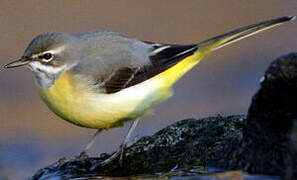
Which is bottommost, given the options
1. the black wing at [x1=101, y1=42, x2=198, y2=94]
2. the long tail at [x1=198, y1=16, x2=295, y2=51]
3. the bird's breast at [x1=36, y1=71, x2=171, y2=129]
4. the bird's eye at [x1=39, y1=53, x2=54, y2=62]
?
the bird's breast at [x1=36, y1=71, x2=171, y2=129]

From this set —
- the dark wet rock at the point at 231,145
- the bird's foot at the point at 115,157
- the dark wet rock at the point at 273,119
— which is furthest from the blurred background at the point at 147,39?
the dark wet rock at the point at 273,119

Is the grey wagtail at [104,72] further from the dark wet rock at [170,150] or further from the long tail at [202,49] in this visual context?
the dark wet rock at [170,150]

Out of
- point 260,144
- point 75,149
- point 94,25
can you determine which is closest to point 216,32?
point 94,25

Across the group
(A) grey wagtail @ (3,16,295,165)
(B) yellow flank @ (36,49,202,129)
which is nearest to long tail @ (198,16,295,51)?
(A) grey wagtail @ (3,16,295,165)

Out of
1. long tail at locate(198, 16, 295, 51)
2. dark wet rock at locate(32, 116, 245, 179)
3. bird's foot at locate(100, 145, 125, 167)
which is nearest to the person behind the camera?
dark wet rock at locate(32, 116, 245, 179)

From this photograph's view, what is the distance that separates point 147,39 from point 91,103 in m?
8.18

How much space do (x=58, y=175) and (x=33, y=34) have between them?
28.6ft

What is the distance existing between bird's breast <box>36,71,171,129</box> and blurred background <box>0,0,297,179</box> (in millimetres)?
2389

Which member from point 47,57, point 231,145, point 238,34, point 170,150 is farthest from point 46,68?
point 231,145

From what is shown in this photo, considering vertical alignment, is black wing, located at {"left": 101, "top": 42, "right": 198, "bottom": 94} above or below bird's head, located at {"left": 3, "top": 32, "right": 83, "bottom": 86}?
below

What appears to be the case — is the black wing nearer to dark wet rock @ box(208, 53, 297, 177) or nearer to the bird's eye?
the bird's eye

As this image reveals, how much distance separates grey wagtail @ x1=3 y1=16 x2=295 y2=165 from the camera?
689cm

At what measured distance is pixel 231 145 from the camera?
579 cm

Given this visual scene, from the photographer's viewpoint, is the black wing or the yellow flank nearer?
the yellow flank
